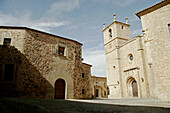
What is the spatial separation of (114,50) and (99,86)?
12731 millimetres

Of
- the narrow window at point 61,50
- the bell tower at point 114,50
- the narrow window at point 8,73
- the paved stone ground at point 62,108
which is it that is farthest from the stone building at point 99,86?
the paved stone ground at point 62,108

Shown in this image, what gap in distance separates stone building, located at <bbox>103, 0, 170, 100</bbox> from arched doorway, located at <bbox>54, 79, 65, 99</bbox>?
288 inches

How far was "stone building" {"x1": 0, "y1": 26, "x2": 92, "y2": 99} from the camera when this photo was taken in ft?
31.6

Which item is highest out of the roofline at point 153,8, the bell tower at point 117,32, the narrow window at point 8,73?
the bell tower at point 117,32

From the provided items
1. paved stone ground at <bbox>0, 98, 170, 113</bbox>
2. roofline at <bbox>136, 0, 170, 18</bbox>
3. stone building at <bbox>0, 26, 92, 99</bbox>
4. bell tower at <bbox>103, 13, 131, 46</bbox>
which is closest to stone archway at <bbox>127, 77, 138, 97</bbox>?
bell tower at <bbox>103, 13, 131, 46</bbox>

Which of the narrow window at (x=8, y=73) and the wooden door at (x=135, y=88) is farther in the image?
the wooden door at (x=135, y=88)

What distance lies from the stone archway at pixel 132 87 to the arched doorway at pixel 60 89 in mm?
11499

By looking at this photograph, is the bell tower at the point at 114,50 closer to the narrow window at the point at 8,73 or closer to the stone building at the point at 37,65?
the stone building at the point at 37,65

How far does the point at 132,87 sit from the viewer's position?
18953 mm

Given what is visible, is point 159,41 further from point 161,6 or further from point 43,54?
point 43,54

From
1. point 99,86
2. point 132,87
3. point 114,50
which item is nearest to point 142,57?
point 132,87

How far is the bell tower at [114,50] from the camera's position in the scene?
21064mm

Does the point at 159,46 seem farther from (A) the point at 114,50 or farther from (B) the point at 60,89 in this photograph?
(A) the point at 114,50

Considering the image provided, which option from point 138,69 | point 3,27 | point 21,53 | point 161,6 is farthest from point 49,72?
point 138,69
